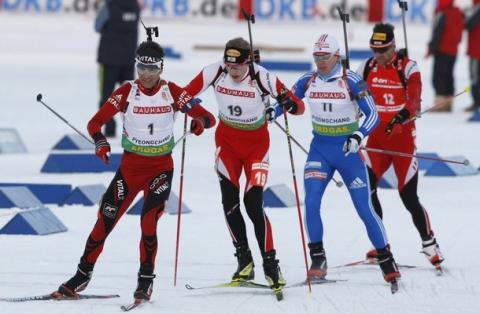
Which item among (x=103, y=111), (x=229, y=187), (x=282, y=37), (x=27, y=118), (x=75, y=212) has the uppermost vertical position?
(x=103, y=111)

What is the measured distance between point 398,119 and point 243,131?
1181 millimetres

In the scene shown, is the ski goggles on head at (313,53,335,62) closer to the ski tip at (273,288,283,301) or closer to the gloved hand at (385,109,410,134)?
the gloved hand at (385,109,410,134)

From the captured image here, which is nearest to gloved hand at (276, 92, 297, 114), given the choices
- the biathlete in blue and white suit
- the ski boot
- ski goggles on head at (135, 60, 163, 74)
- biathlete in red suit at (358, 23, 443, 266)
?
the biathlete in blue and white suit

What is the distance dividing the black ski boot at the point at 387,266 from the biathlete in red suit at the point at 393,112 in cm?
73

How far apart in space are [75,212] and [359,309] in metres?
4.29

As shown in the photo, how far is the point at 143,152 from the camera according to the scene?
30.0ft

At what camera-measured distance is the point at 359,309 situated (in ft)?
29.5

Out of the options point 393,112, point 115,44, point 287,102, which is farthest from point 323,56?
point 115,44

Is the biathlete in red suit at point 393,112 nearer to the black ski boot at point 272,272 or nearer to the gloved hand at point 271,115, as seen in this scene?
the gloved hand at point 271,115

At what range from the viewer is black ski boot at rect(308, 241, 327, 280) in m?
9.88

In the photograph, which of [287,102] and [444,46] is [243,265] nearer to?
[287,102]

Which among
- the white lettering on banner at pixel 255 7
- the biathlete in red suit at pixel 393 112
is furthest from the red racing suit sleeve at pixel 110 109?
the white lettering on banner at pixel 255 7

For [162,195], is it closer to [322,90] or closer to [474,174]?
[322,90]

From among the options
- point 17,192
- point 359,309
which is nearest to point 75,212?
point 17,192
